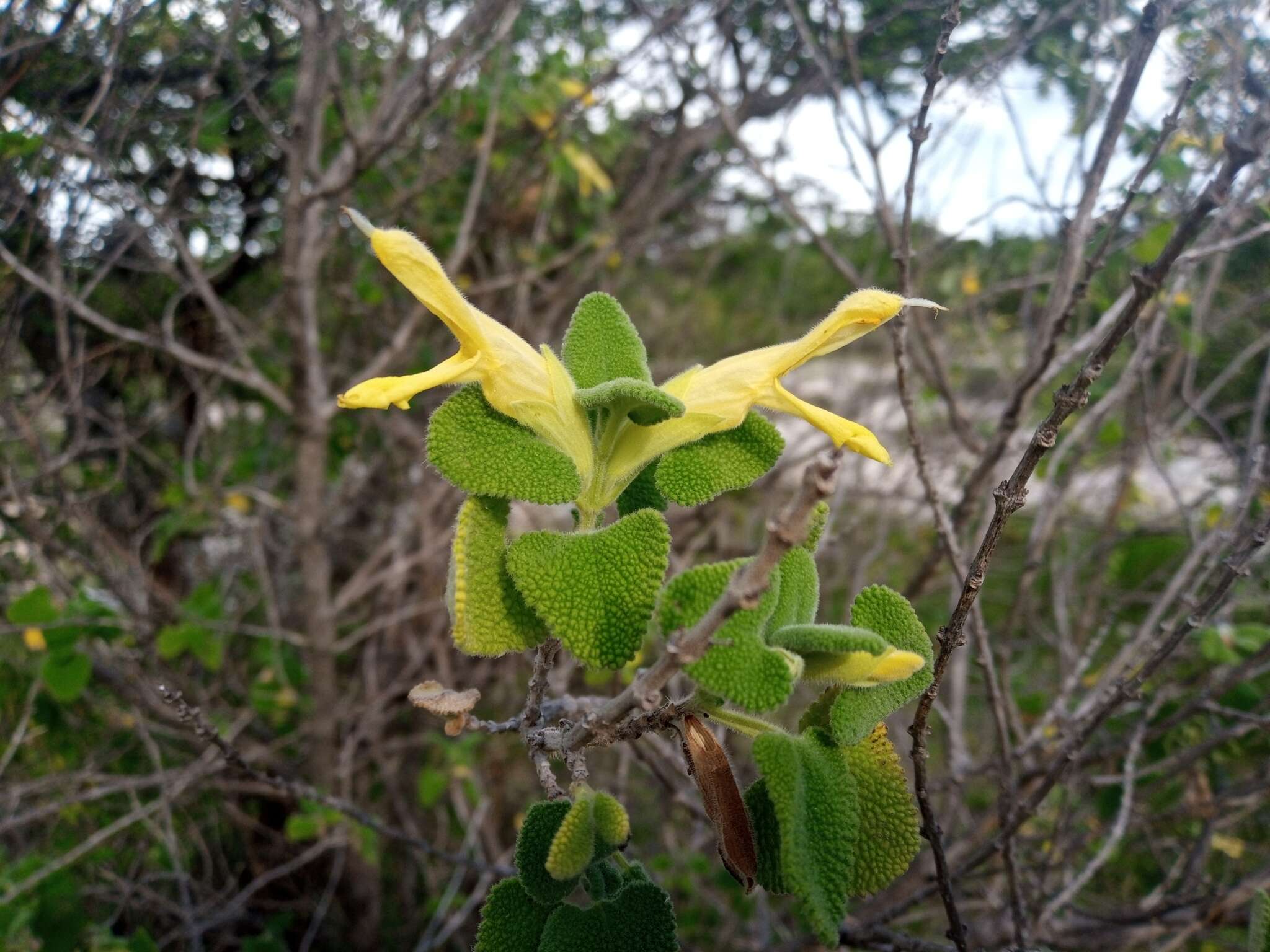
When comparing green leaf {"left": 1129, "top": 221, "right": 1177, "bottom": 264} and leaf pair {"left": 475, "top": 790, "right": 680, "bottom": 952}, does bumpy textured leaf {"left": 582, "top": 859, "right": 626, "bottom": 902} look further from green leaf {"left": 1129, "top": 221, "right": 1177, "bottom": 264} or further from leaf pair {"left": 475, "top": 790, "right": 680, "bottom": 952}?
green leaf {"left": 1129, "top": 221, "right": 1177, "bottom": 264}

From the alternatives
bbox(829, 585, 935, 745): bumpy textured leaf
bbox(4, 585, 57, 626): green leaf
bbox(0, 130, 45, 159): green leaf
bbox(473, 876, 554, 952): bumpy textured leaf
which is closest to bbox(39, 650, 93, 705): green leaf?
bbox(4, 585, 57, 626): green leaf

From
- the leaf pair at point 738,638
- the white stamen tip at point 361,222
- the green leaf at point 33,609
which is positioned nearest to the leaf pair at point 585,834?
the leaf pair at point 738,638

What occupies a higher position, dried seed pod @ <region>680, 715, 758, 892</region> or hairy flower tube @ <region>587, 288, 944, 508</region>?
hairy flower tube @ <region>587, 288, 944, 508</region>

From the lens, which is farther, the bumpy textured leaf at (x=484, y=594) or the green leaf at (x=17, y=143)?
the green leaf at (x=17, y=143)

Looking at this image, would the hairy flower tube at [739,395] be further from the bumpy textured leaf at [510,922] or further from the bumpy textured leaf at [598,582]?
the bumpy textured leaf at [510,922]

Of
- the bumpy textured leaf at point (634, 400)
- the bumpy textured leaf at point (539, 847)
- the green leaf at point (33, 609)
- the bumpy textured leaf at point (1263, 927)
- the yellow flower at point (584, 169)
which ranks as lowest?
the green leaf at point (33, 609)

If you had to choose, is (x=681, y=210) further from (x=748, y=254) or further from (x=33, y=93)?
(x=33, y=93)

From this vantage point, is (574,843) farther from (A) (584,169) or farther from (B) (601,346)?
(A) (584,169)
